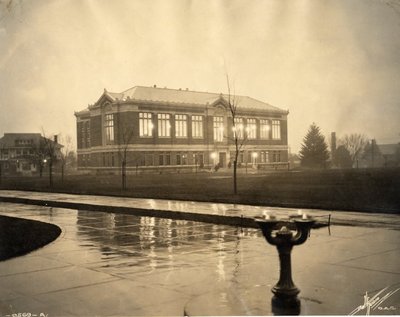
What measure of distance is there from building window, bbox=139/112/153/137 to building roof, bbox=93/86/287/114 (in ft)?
5.60

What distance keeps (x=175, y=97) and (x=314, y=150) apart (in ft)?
56.9

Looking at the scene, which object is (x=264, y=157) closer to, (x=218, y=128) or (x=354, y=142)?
(x=218, y=128)

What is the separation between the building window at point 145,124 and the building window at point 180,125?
3292mm

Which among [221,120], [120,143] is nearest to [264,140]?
[221,120]

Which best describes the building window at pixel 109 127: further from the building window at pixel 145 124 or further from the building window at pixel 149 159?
the building window at pixel 149 159

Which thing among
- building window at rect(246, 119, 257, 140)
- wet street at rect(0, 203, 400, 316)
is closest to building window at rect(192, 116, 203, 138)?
building window at rect(246, 119, 257, 140)

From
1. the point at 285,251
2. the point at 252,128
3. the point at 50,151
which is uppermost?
the point at 252,128

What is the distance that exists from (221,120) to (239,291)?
55.3m

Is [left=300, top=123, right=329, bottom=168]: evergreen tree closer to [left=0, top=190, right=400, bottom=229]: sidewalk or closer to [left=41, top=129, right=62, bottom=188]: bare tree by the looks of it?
[left=41, top=129, right=62, bottom=188]: bare tree

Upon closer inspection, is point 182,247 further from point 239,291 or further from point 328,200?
point 328,200

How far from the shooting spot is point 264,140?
63438 mm

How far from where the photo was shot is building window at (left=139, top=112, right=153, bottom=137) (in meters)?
54.4

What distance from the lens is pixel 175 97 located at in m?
57.5
